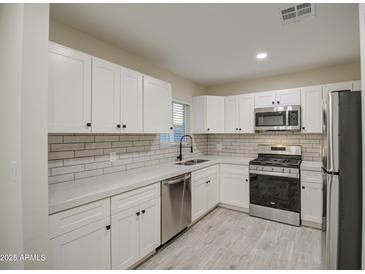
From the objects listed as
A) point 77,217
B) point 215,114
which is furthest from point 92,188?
point 215,114

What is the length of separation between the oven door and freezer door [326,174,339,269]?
6.02 ft

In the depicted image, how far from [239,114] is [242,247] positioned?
2346 mm

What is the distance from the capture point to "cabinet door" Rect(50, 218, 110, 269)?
1470 mm

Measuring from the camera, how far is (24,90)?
1.19 metres

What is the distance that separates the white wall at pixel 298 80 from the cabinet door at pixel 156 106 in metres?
1.93

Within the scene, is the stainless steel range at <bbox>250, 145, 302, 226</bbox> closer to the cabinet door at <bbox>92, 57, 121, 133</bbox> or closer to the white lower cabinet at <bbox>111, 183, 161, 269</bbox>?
the white lower cabinet at <bbox>111, 183, 161, 269</bbox>

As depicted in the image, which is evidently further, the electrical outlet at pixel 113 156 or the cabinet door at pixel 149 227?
the electrical outlet at pixel 113 156

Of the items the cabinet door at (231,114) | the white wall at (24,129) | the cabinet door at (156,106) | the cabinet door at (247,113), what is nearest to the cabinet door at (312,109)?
the cabinet door at (247,113)

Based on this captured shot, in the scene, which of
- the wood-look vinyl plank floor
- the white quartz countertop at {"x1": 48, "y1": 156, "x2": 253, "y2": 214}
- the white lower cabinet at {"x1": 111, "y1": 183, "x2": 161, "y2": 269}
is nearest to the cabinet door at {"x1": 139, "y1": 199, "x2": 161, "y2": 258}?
the white lower cabinet at {"x1": 111, "y1": 183, "x2": 161, "y2": 269}

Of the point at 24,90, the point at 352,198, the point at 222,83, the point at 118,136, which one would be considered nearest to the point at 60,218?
the point at 24,90

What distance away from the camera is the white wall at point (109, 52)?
2.05 m

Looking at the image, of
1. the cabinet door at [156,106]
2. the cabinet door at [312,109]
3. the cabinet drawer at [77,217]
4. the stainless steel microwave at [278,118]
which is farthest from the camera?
the stainless steel microwave at [278,118]

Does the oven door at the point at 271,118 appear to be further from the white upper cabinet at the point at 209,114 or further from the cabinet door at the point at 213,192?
the cabinet door at the point at 213,192

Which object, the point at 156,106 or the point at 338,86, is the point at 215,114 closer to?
the point at 156,106
